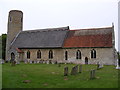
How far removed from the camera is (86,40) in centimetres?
3356

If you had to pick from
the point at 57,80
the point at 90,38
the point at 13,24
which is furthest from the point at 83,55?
the point at 13,24

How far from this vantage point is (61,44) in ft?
113

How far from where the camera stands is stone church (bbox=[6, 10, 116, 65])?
3142cm

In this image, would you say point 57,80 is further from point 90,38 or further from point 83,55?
point 90,38

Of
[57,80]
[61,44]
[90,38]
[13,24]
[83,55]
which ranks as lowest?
[57,80]

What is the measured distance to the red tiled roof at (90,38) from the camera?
31.7 m

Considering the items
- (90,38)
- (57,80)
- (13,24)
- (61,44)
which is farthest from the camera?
(13,24)

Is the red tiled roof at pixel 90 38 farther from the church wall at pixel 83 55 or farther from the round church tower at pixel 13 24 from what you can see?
the round church tower at pixel 13 24

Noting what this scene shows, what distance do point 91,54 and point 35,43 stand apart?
13792 millimetres

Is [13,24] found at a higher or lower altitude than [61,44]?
higher

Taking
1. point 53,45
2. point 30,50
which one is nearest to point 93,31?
point 53,45

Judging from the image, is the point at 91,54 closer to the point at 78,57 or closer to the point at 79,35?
the point at 78,57

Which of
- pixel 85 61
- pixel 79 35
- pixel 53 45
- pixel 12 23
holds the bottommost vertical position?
pixel 85 61

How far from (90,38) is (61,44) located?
6393 mm
